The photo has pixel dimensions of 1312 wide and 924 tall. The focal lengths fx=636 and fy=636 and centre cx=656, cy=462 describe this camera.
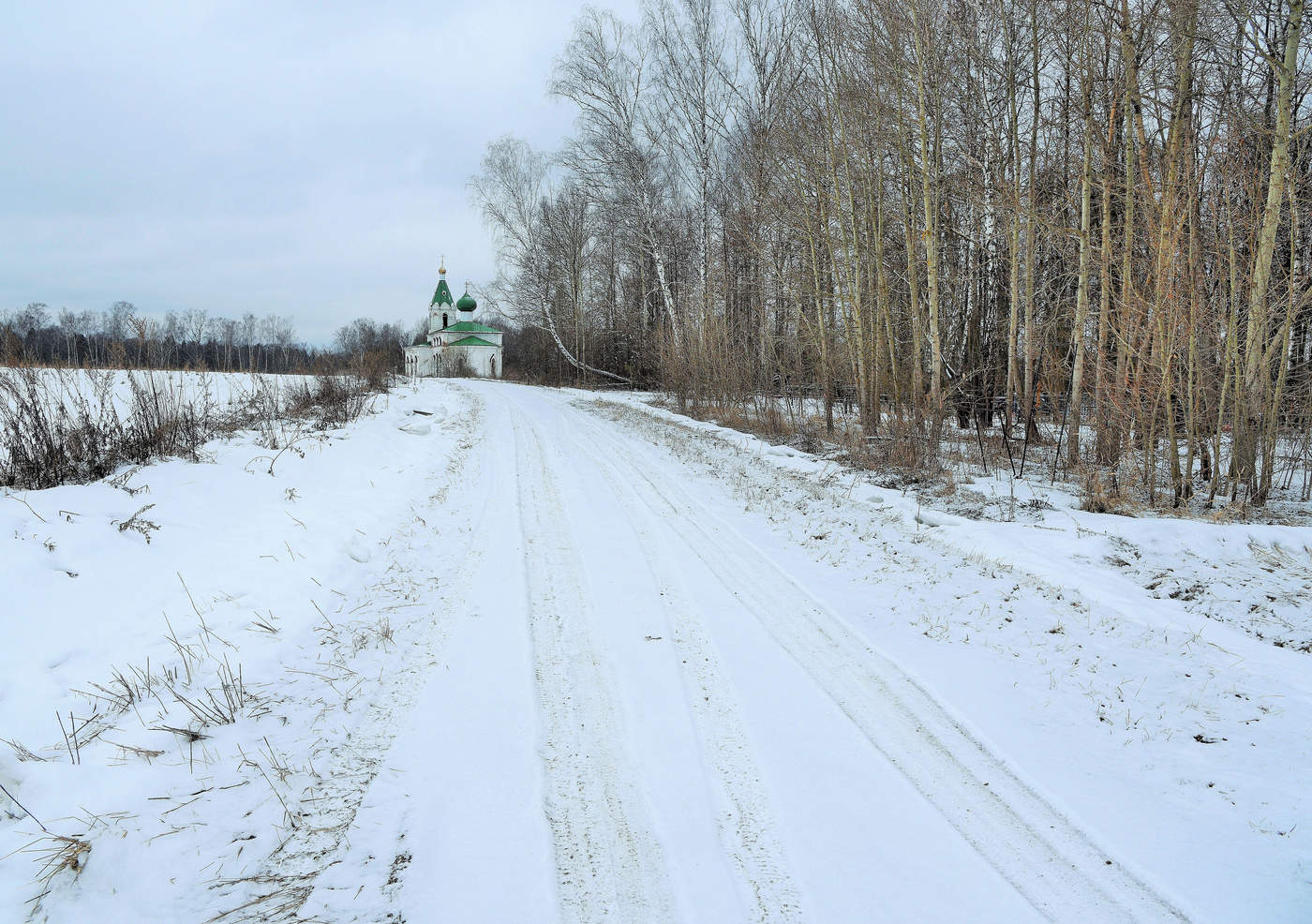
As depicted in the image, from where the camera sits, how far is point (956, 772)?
2.81 meters

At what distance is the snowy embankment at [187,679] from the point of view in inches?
87.3

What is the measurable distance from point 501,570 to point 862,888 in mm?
3581

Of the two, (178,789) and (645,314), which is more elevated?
(645,314)

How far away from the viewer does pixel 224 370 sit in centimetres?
1173

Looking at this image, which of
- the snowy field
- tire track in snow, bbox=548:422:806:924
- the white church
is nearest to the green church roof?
the white church

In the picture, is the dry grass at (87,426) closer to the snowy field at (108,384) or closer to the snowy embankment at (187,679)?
the snowy field at (108,384)

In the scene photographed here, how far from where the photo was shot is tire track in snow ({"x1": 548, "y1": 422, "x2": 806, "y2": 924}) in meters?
2.15

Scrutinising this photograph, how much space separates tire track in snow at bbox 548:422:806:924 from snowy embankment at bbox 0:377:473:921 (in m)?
1.50

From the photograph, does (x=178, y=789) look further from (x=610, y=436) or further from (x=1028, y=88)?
(x=1028, y=88)

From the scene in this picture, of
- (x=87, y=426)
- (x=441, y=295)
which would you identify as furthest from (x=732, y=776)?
(x=441, y=295)

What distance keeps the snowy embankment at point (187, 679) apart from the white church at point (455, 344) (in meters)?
50.6

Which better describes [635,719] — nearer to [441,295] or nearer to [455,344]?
[455,344]

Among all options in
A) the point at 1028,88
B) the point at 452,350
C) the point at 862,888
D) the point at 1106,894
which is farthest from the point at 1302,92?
the point at 452,350

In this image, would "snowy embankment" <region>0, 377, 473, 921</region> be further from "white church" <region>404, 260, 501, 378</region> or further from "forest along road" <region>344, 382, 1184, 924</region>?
"white church" <region>404, 260, 501, 378</region>
